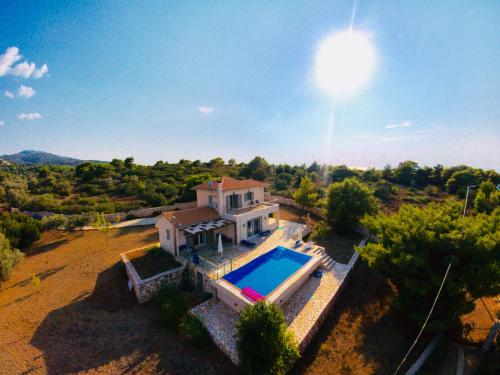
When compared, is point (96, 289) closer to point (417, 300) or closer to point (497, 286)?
point (417, 300)

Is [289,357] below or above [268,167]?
below

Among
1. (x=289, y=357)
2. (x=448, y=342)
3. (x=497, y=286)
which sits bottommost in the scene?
(x=448, y=342)

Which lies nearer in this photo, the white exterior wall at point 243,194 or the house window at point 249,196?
the white exterior wall at point 243,194

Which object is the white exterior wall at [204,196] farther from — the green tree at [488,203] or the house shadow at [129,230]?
the green tree at [488,203]

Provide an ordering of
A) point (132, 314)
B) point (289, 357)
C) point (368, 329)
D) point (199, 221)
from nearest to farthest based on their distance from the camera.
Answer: point (289, 357) → point (368, 329) → point (132, 314) → point (199, 221)

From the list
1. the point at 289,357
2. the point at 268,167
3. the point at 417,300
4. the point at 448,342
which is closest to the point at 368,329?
the point at 417,300

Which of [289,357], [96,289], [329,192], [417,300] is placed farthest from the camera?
[329,192]

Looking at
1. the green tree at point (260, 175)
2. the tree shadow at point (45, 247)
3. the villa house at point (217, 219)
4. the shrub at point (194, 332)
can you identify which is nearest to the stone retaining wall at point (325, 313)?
the shrub at point (194, 332)
